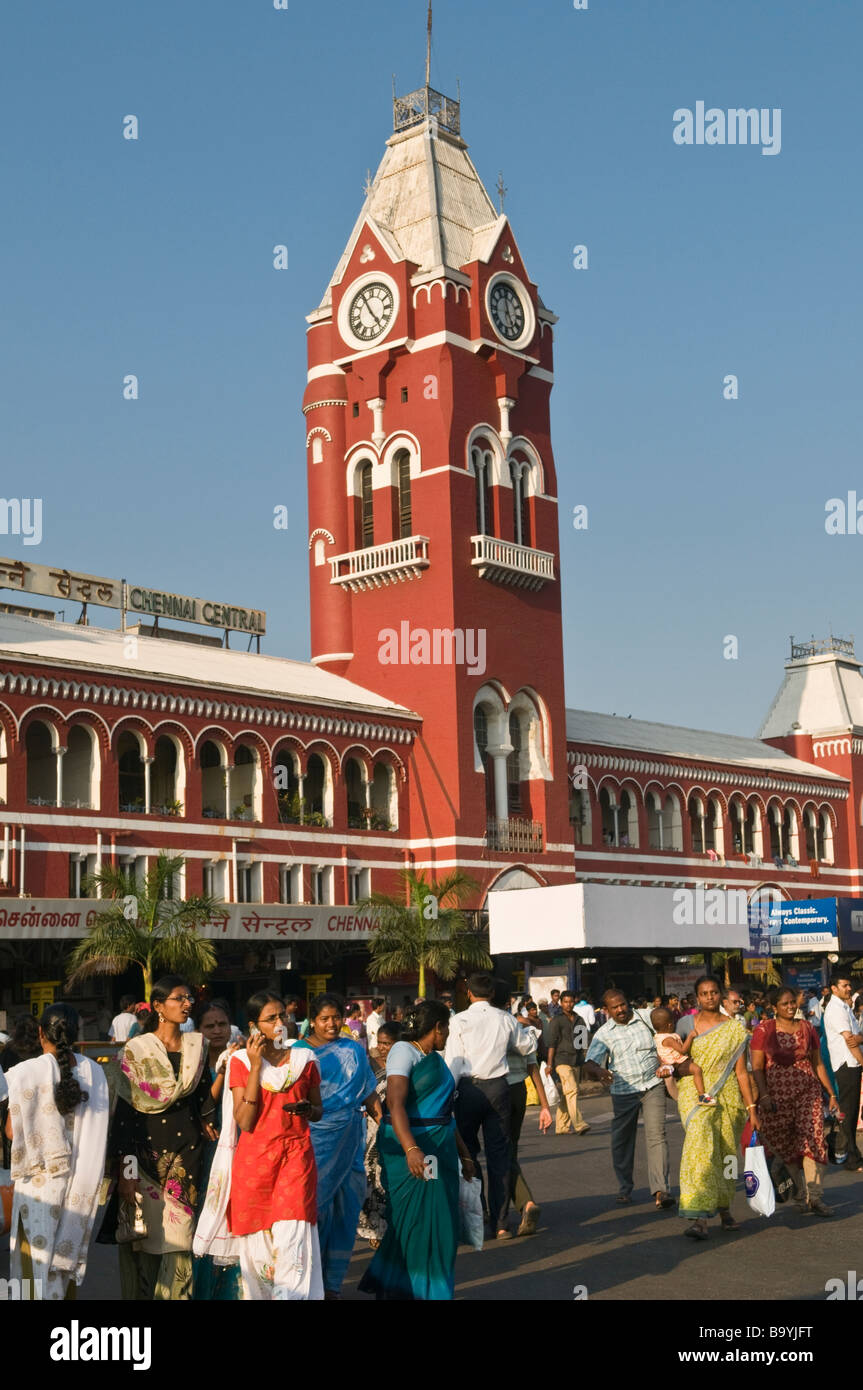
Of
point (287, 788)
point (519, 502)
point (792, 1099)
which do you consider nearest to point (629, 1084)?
point (792, 1099)

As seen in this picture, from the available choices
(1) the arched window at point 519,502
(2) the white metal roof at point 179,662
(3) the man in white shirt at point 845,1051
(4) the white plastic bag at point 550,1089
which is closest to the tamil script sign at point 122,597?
(2) the white metal roof at point 179,662

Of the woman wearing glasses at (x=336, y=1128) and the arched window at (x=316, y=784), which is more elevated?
the arched window at (x=316, y=784)

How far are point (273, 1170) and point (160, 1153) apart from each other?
32.1 inches

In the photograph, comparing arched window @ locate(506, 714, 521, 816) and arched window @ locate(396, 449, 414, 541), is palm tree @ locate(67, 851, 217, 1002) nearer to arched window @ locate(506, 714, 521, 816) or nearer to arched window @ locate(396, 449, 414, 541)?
arched window @ locate(506, 714, 521, 816)

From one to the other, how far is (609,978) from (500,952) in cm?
1110

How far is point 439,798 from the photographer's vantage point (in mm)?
42562

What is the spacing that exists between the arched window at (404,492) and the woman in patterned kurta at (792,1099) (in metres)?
31.7

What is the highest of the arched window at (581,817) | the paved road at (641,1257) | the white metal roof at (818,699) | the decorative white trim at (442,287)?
the decorative white trim at (442,287)

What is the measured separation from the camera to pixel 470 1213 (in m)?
10.8

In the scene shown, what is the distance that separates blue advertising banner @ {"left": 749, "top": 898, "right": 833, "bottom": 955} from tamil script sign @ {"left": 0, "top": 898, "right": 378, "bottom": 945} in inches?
500

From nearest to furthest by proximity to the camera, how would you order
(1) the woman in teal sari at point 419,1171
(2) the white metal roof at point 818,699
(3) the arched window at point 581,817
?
1. (1) the woman in teal sari at point 419,1171
2. (3) the arched window at point 581,817
3. (2) the white metal roof at point 818,699

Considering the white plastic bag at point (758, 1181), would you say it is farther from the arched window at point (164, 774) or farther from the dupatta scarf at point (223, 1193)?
the arched window at point (164, 774)

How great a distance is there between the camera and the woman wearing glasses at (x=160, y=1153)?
8.85 m

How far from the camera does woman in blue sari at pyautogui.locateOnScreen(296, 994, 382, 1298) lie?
408 inches
